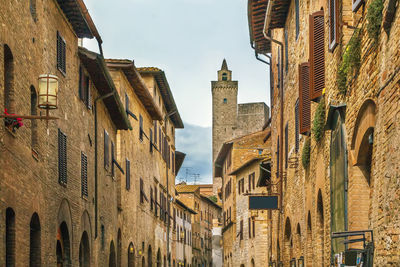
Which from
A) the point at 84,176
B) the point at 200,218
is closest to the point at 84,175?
the point at 84,176

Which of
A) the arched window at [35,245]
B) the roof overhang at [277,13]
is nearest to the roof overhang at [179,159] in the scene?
the roof overhang at [277,13]

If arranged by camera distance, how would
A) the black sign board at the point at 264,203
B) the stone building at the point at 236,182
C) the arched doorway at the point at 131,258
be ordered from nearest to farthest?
the black sign board at the point at 264,203 → the arched doorway at the point at 131,258 → the stone building at the point at 236,182

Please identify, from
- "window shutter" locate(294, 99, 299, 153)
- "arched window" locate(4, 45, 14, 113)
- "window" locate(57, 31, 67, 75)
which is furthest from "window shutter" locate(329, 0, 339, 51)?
"window" locate(57, 31, 67, 75)

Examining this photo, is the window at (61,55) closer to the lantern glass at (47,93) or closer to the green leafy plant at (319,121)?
the lantern glass at (47,93)

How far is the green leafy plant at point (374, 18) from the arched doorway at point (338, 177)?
284 centimetres

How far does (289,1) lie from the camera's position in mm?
21578

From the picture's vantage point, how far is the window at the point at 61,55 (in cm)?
1777

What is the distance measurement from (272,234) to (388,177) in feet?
59.2

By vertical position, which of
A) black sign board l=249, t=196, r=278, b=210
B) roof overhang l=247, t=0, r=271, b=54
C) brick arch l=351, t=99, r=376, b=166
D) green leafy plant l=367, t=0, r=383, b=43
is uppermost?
roof overhang l=247, t=0, r=271, b=54

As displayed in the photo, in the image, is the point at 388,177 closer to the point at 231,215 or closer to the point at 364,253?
the point at 364,253

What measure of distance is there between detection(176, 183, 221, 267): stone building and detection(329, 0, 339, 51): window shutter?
55.7m

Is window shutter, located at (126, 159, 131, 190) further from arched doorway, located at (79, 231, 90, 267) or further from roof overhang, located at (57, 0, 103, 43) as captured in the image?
roof overhang, located at (57, 0, 103, 43)

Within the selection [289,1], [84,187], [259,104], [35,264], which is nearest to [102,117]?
[84,187]

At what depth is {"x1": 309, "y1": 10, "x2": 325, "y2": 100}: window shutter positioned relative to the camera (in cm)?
1514
